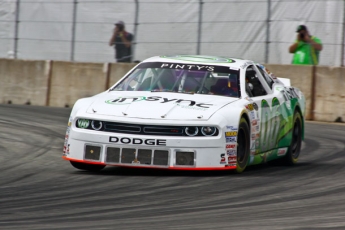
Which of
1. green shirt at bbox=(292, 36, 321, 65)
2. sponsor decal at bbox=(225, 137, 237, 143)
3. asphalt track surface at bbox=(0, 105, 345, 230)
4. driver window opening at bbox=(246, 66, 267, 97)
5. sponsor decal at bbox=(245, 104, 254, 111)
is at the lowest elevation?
asphalt track surface at bbox=(0, 105, 345, 230)

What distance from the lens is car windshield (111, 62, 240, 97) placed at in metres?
9.79

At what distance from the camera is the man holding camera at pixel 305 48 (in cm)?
1741

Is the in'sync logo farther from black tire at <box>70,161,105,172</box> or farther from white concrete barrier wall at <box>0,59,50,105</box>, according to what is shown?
white concrete barrier wall at <box>0,59,50,105</box>

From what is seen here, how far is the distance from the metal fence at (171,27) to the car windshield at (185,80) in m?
7.74

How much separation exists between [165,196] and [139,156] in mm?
1344

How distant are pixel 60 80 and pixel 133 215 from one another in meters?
13.2

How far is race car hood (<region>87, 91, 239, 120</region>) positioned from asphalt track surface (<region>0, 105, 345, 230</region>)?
62 cm

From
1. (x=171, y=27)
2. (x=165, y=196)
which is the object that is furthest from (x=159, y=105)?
(x=171, y=27)

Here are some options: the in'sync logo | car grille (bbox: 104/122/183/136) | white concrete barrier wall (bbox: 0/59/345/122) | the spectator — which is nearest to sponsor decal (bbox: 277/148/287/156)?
car grille (bbox: 104/122/183/136)

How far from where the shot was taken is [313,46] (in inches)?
691

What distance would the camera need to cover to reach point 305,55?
1767 cm

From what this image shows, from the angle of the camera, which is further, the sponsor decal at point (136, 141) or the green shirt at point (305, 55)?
the green shirt at point (305, 55)

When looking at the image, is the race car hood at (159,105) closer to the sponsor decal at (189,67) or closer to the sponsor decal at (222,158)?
the sponsor decal at (222,158)

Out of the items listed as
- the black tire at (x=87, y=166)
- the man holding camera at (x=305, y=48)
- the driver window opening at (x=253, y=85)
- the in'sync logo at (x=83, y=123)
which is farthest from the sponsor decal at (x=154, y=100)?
the man holding camera at (x=305, y=48)
